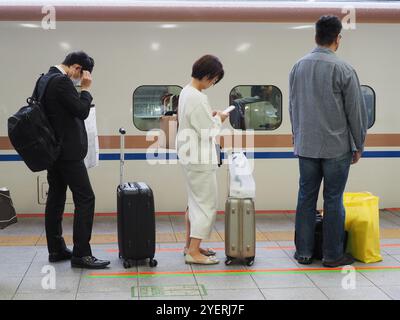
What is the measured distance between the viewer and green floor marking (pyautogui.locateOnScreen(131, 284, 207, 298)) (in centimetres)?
474

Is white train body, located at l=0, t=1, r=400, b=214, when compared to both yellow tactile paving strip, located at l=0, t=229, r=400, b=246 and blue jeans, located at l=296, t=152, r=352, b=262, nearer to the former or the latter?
yellow tactile paving strip, located at l=0, t=229, r=400, b=246

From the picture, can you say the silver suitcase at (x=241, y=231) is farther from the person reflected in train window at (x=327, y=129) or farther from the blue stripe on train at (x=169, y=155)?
the blue stripe on train at (x=169, y=155)

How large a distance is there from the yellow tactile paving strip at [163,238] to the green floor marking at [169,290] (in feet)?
5.15

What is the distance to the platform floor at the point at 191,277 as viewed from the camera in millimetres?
4758

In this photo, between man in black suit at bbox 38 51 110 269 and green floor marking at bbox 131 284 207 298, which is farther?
man in black suit at bbox 38 51 110 269

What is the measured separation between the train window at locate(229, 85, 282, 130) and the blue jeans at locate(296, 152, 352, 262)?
83.8 inches

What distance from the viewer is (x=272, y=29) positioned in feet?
24.7

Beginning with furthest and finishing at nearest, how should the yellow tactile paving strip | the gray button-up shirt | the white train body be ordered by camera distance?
the white train body
the yellow tactile paving strip
the gray button-up shirt

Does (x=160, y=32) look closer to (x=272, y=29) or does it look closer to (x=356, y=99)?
(x=272, y=29)

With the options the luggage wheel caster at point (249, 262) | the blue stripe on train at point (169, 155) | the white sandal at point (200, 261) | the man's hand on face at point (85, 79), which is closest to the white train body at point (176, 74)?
the blue stripe on train at point (169, 155)

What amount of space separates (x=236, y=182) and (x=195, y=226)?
Result: 0.53m

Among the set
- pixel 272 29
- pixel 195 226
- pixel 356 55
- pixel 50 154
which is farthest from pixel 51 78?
pixel 356 55

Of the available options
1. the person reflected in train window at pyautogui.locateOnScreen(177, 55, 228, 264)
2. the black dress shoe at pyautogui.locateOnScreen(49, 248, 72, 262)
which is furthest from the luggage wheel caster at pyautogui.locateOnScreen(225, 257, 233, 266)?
the black dress shoe at pyautogui.locateOnScreen(49, 248, 72, 262)

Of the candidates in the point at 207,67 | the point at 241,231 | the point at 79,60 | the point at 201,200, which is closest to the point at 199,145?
the point at 201,200
